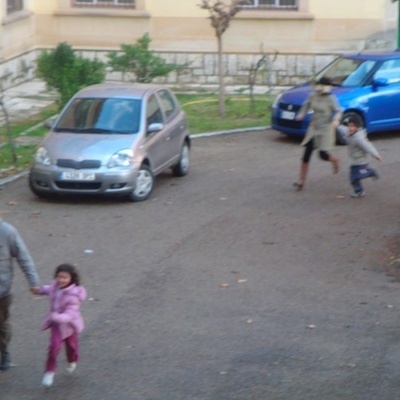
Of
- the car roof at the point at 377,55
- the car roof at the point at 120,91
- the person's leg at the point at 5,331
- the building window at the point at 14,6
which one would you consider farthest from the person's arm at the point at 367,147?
the building window at the point at 14,6

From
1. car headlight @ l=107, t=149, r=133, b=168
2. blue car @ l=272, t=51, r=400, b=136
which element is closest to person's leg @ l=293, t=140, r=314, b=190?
car headlight @ l=107, t=149, r=133, b=168

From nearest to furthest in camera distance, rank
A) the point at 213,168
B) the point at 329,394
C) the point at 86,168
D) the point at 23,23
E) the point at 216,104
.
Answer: the point at 329,394 → the point at 86,168 → the point at 213,168 → the point at 216,104 → the point at 23,23

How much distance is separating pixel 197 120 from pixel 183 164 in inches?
195

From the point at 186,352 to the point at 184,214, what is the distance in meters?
5.58

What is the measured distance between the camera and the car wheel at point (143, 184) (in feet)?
51.1

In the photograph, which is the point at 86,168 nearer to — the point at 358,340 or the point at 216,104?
the point at 358,340

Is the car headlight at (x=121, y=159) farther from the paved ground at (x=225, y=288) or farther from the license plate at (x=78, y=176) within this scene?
the paved ground at (x=225, y=288)

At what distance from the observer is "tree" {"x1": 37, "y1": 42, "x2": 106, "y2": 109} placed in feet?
68.8

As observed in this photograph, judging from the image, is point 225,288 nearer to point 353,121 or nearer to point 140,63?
point 353,121

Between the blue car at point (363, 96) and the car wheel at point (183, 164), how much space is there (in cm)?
303

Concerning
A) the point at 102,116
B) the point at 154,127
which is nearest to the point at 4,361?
the point at 154,127

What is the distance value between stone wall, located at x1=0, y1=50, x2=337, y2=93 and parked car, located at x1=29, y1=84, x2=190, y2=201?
31.4ft

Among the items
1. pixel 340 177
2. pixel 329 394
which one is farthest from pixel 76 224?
pixel 329 394

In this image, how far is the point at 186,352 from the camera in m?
9.41
